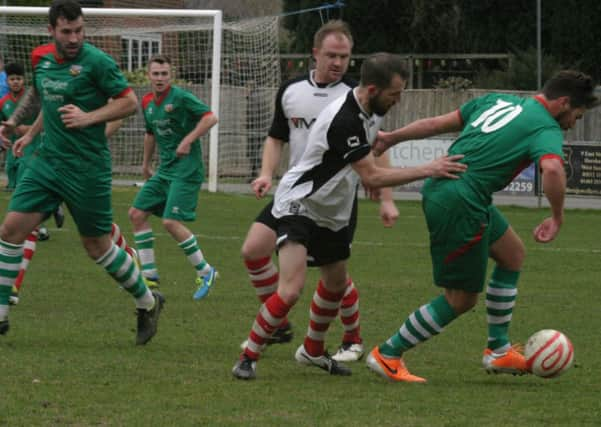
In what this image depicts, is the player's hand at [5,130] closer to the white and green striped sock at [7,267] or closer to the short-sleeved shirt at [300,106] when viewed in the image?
the white and green striped sock at [7,267]

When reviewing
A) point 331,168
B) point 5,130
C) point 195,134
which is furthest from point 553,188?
point 195,134

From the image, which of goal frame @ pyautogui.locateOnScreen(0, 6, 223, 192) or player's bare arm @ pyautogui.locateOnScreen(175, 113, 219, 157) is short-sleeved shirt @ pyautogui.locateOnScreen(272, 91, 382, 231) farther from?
goal frame @ pyautogui.locateOnScreen(0, 6, 223, 192)

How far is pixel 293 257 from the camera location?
702cm

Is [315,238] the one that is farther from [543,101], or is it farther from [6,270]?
[6,270]

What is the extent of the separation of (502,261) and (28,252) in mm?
4481

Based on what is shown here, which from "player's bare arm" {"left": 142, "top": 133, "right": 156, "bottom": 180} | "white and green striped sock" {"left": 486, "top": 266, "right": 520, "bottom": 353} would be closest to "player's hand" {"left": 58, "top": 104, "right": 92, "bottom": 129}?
"white and green striped sock" {"left": 486, "top": 266, "right": 520, "bottom": 353}

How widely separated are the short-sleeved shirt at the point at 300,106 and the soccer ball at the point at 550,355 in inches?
71.3

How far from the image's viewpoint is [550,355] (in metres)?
7.01

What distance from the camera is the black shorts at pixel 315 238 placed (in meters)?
7.07

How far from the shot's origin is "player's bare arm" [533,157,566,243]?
21.4 ft

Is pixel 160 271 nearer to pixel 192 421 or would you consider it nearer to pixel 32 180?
pixel 32 180

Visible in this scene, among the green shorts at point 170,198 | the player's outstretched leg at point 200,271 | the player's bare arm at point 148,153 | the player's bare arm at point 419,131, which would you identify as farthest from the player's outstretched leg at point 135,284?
the player's bare arm at point 148,153

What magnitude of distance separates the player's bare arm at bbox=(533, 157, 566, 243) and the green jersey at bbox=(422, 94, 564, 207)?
0.16m

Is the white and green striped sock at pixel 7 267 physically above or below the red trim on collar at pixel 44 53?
below
